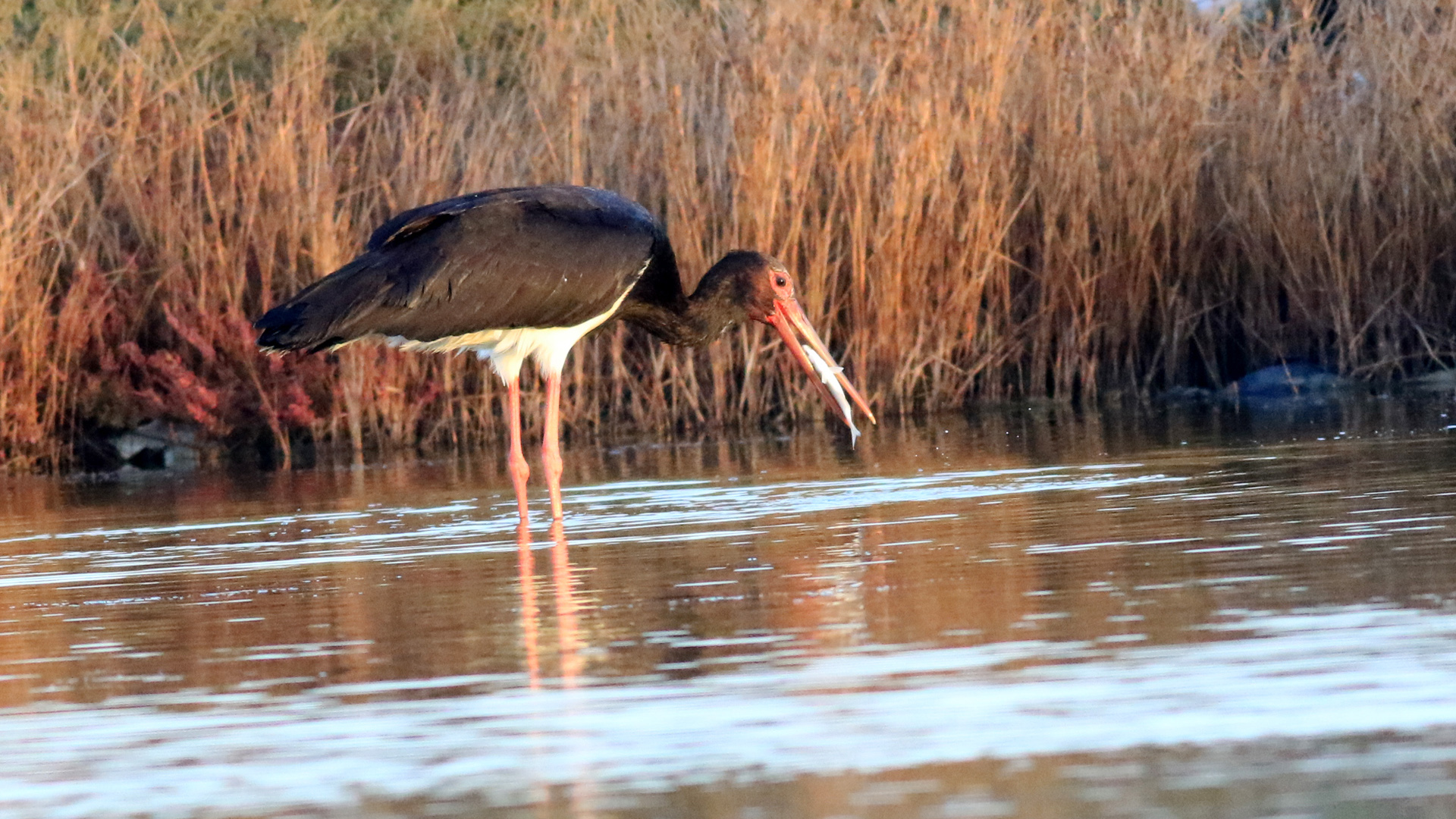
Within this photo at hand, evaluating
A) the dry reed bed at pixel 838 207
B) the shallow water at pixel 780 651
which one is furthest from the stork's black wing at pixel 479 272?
the dry reed bed at pixel 838 207

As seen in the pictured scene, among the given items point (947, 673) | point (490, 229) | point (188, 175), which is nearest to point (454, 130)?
point (188, 175)

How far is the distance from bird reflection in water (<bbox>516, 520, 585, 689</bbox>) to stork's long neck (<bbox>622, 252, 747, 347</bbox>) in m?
2.38

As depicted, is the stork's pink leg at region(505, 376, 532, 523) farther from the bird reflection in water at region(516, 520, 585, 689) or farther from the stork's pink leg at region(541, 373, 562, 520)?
the bird reflection in water at region(516, 520, 585, 689)

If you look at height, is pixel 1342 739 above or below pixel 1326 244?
below

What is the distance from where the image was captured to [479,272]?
9.93 meters

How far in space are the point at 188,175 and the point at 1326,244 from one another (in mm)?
6837

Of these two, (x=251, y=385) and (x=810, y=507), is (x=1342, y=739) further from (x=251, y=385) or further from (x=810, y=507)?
(x=251, y=385)

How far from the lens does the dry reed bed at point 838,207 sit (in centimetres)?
1423

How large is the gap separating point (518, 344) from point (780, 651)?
5.55 metres

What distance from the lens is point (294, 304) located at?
9719 millimetres

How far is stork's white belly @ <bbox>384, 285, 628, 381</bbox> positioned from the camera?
409 inches

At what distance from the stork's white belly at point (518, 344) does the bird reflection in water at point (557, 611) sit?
5.90 ft

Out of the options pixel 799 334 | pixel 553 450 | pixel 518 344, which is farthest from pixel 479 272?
pixel 799 334

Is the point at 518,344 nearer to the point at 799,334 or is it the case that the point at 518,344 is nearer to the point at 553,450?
the point at 553,450
